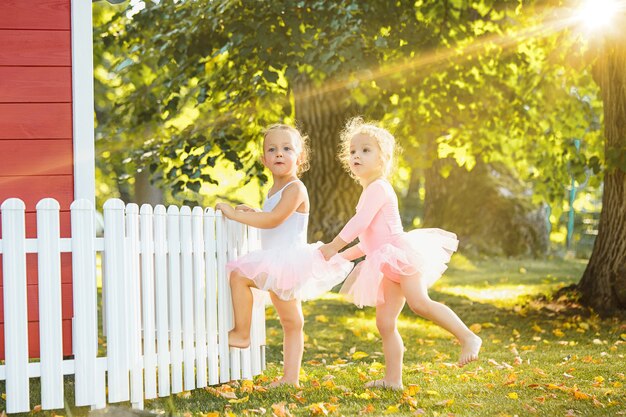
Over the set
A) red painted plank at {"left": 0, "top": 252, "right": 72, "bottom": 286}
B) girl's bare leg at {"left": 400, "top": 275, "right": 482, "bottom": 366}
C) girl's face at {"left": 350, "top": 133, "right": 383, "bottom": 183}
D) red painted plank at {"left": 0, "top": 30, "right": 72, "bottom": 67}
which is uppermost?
red painted plank at {"left": 0, "top": 30, "right": 72, "bottom": 67}

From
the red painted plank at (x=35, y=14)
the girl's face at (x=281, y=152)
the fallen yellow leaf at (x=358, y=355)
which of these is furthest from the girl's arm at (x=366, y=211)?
the fallen yellow leaf at (x=358, y=355)

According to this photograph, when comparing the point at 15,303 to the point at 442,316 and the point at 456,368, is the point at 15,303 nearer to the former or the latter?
the point at 442,316

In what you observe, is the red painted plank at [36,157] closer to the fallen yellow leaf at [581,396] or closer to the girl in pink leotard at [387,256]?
the girl in pink leotard at [387,256]

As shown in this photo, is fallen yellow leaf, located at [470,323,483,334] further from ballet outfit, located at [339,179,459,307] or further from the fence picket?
the fence picket

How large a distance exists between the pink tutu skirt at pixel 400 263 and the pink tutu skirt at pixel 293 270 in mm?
136

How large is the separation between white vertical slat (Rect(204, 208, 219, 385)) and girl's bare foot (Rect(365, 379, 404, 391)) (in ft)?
3.11

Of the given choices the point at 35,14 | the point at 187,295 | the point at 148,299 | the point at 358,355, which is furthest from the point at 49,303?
the point at 358,355

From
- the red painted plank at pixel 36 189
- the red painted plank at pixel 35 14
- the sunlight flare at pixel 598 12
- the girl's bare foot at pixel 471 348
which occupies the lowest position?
the girl's bare foot at pixel 471 348

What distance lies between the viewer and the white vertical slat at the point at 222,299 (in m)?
5.36

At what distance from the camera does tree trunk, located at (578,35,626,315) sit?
9.09 meters

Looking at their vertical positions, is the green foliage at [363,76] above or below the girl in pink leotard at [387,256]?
above

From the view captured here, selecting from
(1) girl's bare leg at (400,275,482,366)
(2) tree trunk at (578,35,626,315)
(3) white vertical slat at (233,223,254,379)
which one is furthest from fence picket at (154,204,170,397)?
(2) tree trunk at (578,35,626,315)

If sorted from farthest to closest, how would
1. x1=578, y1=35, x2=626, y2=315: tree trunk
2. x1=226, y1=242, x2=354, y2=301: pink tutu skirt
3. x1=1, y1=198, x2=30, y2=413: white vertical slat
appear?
x1=578, y1=35, x2=626, y2=315: tree trunk, x1=226, y1=242, x2=354, y2=301: pink tutu skirt, x1=1, y1=198, x2=30, y2=413: white vertical slat

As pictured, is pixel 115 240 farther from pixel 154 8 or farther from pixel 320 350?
pixel 154 8
